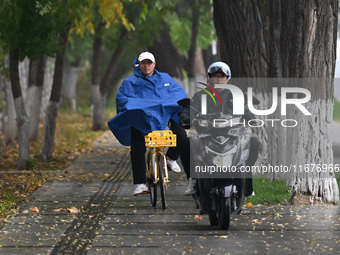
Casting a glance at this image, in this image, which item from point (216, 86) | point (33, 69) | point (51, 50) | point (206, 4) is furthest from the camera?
point (206, 4)

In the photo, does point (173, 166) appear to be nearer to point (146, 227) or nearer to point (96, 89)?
point (146, 227)

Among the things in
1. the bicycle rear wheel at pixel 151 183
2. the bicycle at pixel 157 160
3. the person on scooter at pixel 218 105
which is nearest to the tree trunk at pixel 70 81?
the bicycle rear wheel at pixel 151 183

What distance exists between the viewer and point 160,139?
33.0 ft

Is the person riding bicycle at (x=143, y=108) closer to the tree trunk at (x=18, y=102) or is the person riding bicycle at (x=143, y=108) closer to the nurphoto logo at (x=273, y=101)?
the nurphoto logo at (x=273, y=101)

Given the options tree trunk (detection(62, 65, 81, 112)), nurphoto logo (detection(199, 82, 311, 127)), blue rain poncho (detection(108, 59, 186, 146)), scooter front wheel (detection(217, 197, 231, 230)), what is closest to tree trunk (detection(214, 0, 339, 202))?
nurphoto logo (detection(199, 82, 311, 127))

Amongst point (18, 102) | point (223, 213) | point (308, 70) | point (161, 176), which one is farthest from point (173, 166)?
point (18, 102)

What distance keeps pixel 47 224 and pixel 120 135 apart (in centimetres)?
201

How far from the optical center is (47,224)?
920cm

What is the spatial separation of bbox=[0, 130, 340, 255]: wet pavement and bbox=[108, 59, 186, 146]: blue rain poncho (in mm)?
1017

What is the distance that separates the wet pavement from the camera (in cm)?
790

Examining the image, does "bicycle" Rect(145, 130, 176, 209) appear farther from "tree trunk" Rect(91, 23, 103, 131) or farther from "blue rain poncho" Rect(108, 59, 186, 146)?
"tree trunk" Rect(91, 23, 103, 131)

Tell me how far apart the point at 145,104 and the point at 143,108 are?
4.9 inches

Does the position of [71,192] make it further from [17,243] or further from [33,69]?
[33,69]

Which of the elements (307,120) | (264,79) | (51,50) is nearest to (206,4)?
(51,50)
